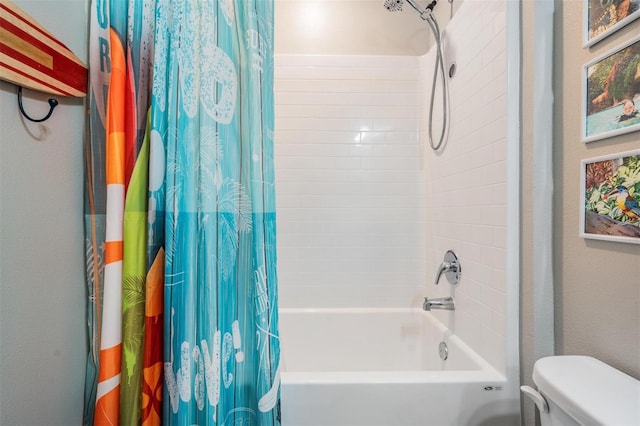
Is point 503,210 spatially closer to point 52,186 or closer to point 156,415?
point 156,415

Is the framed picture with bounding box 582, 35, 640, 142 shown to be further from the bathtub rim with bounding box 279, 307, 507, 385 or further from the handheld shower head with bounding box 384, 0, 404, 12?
the handheld shower head with bounding box 384, 0, 404, 12

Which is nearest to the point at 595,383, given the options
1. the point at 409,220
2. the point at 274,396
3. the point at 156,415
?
the point at 274,396

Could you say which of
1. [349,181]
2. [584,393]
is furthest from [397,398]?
[349,181]

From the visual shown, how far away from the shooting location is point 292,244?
2014 millimetres

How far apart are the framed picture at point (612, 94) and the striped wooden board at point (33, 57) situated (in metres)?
1.42

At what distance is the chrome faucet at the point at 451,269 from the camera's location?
151 cm

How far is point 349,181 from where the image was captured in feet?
6.60

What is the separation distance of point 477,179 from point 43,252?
145 centimetres

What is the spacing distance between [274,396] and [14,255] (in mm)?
724

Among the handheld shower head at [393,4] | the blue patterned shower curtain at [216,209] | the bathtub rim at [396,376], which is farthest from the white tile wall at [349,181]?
the blue patterned shower curtain at [216,209]

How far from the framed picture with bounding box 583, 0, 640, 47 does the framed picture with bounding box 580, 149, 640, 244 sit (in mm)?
327

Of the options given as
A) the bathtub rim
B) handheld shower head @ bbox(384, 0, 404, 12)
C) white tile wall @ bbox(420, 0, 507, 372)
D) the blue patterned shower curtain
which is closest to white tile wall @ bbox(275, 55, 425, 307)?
white tile wall @ bbox(420, 0, 507, 372)

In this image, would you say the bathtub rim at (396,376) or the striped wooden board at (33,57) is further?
the bathtub rim at (396,376)

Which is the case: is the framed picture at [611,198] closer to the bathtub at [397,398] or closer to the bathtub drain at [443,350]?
the bathtub at [397,398]
